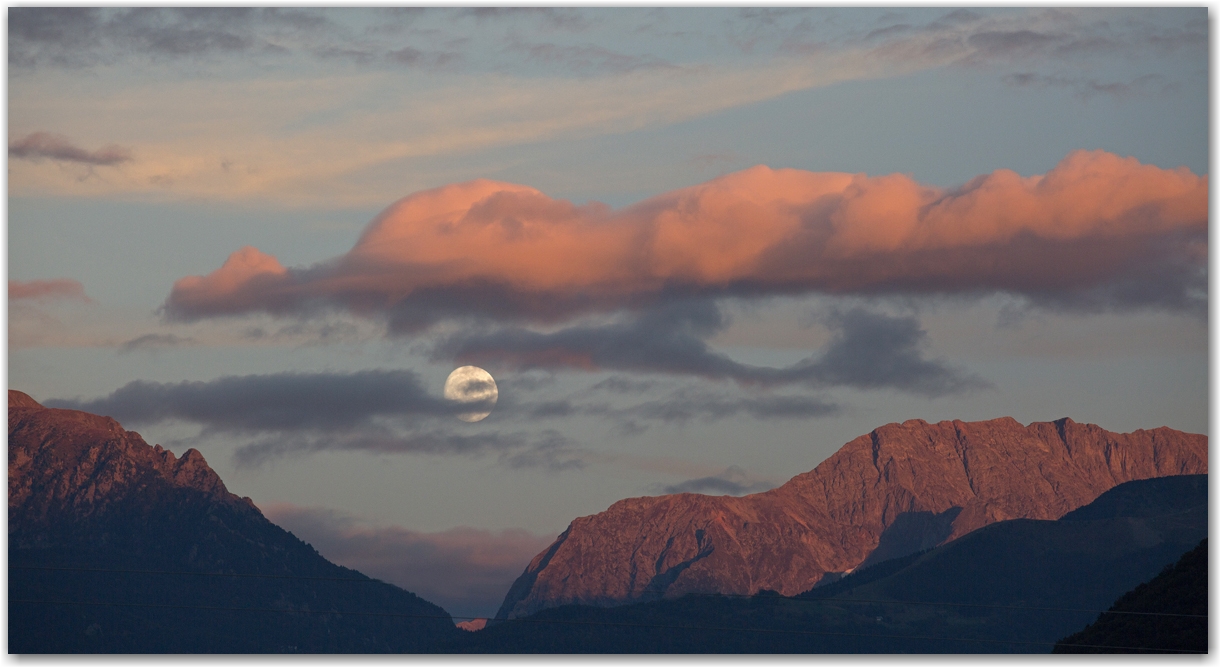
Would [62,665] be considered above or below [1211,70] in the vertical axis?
below

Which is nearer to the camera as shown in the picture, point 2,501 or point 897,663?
point 897,663

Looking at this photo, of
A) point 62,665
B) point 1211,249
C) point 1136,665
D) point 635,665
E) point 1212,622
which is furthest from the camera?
point 1212,622

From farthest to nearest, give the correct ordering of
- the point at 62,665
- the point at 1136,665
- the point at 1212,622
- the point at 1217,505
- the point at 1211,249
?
the point at 1212,622 → the point at 1211,249 → the point at 1136,665 → the point at 1217,505 → the point at 62,665

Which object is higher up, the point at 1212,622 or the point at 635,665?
the point at 1212,622

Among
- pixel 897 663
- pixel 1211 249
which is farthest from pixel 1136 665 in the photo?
pixel 1211 249

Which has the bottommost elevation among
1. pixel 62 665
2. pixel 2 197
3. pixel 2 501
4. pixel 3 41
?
pixel 62 665

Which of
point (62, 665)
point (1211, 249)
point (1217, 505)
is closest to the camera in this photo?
point (62, 665)

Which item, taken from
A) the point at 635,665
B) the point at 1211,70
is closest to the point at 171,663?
the point at 635,665

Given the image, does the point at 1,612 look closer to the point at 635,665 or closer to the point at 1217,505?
the point at 635,665

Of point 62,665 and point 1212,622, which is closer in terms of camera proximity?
point 62,665

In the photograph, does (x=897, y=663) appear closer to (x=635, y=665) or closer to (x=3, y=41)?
(x=635, y=665)
